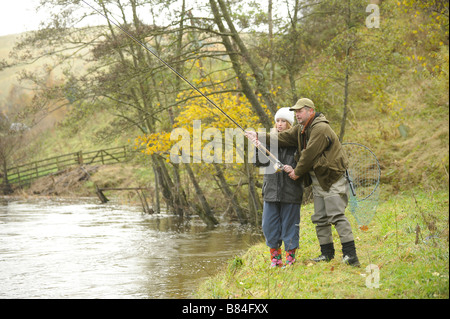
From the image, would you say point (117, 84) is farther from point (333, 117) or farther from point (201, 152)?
point (333, 117)

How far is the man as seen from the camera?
5121mm

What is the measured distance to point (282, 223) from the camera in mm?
5508

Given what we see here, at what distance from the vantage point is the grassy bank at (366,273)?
4250 millimetres

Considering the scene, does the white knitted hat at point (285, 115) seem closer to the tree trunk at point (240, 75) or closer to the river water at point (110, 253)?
the river water at point (110, 253)

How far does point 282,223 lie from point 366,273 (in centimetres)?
100

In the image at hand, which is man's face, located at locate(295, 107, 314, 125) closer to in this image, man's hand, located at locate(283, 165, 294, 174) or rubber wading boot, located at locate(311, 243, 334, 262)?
man's hand, located at locate(283, 165, 294, 174)

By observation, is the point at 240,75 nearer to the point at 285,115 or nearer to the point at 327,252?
the point at 285,115

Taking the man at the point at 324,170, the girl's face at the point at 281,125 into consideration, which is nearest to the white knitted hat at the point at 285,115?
the girl's face at the point at 281,125

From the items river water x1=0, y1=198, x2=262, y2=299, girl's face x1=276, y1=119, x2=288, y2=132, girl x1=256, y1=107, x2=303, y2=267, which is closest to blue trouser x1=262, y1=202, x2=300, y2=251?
girl x1=256, y1=107, x2=303, y2=267

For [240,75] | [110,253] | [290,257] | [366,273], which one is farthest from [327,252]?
[240,75]
